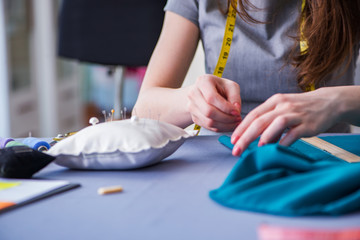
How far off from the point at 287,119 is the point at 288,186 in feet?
0.75

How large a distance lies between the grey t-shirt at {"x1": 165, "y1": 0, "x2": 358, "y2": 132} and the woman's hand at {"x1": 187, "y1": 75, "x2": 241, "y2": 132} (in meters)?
0.43

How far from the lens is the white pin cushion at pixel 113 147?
33.2 inches

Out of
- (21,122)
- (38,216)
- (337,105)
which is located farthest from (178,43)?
(21,122)

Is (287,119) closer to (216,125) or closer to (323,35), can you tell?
Result: (216,125)

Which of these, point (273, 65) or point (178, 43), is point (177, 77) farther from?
point (273, 65)

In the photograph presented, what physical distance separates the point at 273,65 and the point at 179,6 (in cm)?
33

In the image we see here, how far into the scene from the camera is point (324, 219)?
2.04 ft

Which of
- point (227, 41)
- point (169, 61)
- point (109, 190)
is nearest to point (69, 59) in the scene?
point (169, 61)

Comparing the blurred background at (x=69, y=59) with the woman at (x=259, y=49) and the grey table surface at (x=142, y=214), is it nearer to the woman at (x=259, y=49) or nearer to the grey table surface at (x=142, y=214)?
the woman at (x=259, y=49)

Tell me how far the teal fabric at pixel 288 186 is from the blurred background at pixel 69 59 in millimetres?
1241

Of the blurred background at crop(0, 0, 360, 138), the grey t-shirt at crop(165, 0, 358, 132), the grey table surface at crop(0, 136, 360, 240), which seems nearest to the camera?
the grey table surface at crop(0, 136, 360, 240)

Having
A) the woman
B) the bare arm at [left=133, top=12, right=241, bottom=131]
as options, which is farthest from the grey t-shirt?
the bare arm at [left=133, top=12, right=241, bottom=131]

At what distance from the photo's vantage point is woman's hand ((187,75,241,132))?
0.99 metres

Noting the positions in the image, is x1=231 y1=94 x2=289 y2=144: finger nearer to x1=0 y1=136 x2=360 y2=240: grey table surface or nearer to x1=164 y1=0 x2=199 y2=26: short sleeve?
x1=0 y1=136 x2=360 y2=240: grey table surface
